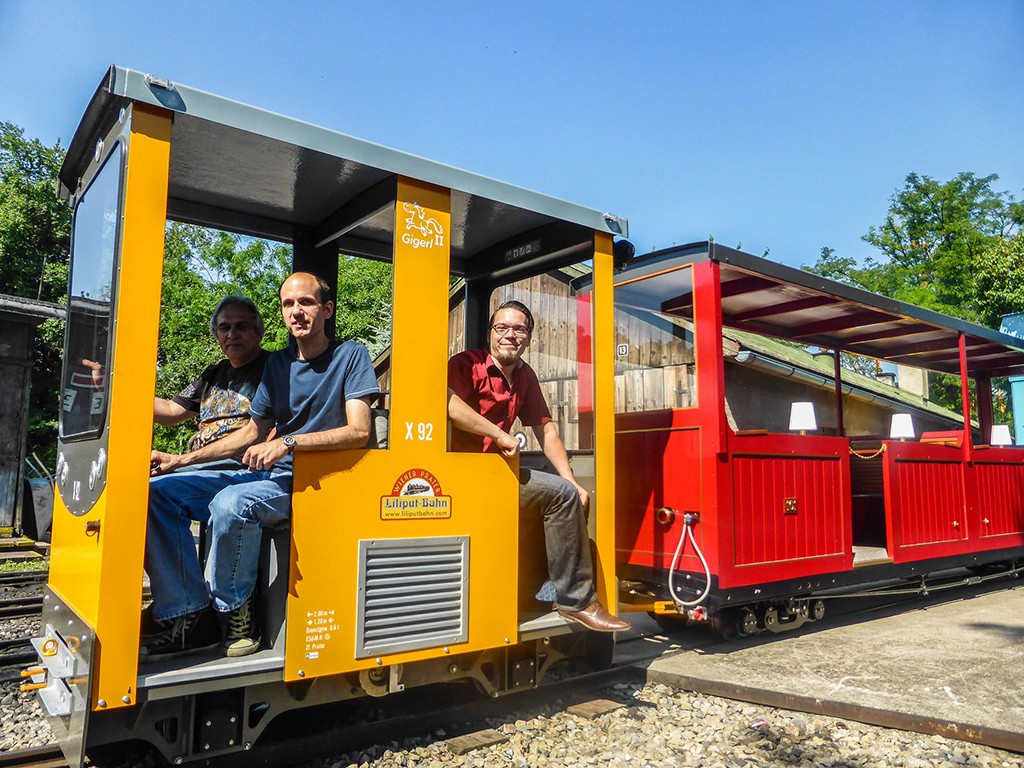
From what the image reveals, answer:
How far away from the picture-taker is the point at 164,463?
3521 millimetres

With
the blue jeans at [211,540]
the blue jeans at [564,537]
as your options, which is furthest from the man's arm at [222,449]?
the blue jeans at [564,537]

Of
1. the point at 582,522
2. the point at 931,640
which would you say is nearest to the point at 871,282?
the point at 931,640

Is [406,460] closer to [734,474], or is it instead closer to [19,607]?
[734,474]

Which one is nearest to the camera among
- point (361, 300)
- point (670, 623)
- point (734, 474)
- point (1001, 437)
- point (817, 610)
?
point (734, 474)

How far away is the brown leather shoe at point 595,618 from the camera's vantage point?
3.99 metres

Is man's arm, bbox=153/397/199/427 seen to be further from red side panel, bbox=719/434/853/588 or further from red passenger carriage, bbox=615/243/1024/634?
red side panel, bbox=719/434/853/588

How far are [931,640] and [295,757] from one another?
16.2 ft

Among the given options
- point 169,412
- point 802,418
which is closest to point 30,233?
point 169,412

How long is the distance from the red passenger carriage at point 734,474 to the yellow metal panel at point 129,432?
135 inches

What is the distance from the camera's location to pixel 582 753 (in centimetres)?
358

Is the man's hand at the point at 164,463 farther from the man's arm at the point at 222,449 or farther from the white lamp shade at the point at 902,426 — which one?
the white lamp shade at the point at 902,426

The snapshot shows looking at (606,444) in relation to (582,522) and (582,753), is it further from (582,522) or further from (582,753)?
(582,753)

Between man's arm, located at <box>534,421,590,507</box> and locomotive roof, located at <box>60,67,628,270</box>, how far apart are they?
3.49 ft

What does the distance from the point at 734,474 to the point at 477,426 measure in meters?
2.40
